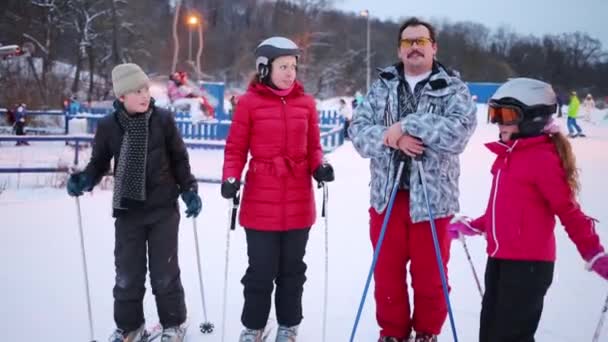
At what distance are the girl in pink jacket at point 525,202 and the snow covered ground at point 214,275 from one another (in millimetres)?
890

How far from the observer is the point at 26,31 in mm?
31109

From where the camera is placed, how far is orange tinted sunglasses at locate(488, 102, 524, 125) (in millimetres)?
2500

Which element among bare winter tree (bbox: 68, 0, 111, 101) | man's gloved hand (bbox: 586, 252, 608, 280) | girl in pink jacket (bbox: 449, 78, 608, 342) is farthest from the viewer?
bare winter tree (bbox: 68, 0, 111, 101)

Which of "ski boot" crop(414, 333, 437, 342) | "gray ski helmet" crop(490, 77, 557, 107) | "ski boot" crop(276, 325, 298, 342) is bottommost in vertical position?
"ski boot" crop(276, 325, 298, 342)

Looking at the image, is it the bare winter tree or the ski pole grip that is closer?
the ski pole grip

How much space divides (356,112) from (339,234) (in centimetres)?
292

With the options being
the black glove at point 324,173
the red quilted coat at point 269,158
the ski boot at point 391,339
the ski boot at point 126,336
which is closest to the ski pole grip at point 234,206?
the red quilted coat at point 269,158

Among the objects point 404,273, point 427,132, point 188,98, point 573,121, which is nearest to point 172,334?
point 404,273

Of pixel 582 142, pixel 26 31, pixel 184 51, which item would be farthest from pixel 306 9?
pixel 582 142

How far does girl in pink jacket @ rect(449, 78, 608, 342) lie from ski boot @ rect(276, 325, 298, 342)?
120cm

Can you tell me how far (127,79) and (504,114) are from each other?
205cm

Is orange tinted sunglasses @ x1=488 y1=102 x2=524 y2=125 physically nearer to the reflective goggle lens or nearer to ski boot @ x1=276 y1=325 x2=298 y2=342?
the reflective goggle lens

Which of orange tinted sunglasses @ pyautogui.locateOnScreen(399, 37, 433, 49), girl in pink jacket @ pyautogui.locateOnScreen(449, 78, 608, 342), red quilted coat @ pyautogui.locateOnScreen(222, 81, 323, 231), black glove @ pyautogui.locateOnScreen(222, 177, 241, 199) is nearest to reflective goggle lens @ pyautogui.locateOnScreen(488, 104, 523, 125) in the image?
girl in pink jacket @ pyautogui.locateOnScreen(449, 78, 608, 342)

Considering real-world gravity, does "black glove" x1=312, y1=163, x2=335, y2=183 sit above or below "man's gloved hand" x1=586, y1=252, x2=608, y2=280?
above
